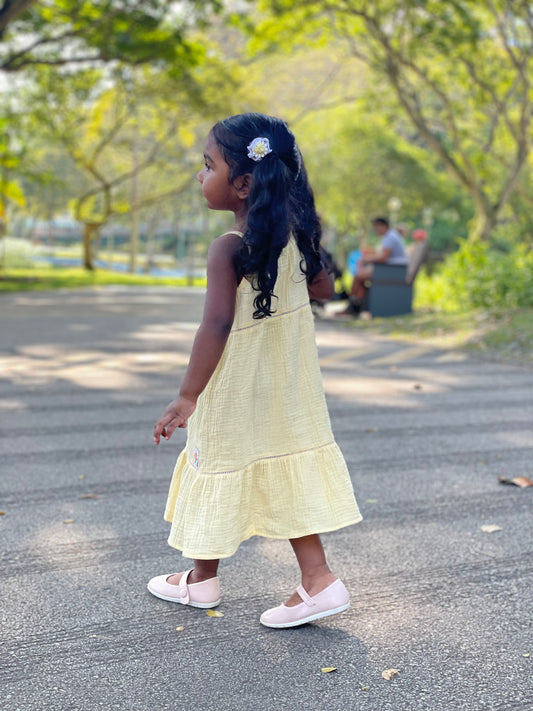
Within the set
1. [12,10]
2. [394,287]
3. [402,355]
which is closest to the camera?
[402,355]

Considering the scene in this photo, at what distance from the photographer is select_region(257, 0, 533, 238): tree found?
1531cm

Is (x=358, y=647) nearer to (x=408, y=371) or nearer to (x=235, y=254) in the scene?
(x=235, y=254)

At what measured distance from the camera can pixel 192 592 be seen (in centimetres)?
287

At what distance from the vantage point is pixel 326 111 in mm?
42750

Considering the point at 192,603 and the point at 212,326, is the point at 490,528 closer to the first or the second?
the point at 192,603

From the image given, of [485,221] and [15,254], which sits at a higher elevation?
[485,221]

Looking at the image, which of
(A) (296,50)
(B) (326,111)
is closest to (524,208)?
(B) (326,111)

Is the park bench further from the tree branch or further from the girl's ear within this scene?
the girl's ear

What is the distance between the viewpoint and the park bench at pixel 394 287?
12867 millimetres

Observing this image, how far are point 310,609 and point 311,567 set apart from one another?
0.13 m

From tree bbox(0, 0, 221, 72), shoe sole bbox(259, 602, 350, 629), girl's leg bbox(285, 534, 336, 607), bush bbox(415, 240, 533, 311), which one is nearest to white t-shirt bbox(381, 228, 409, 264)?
bush bbox(415, 240, 533, 311)

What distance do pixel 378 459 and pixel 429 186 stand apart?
3905 centimetres

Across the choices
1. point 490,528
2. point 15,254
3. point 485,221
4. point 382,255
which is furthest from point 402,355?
point 15,254

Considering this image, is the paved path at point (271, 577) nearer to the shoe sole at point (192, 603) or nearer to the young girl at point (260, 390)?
the shoe sole at point (192, 603)
